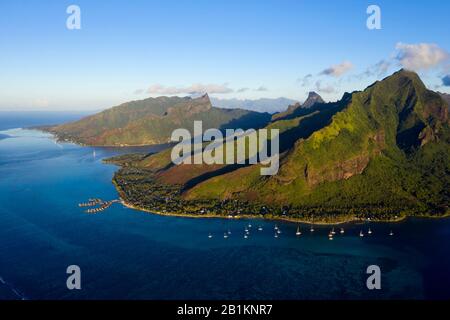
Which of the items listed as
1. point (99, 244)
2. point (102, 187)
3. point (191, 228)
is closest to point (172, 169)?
point (102, 187)

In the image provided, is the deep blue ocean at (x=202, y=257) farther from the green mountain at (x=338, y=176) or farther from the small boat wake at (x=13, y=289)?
the green mountain at (x=338, y=176)

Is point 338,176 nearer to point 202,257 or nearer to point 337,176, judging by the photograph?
point 337,176

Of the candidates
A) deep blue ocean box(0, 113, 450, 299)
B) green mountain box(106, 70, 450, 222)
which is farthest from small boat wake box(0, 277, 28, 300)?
green mountain box(106, 70, 450, 222)

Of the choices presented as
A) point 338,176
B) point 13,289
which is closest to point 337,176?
point 338,176

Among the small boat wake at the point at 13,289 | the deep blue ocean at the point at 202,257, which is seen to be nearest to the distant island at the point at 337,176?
the deep blue ocean at the point at 202,257

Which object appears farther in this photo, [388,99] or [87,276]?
[388,99]
